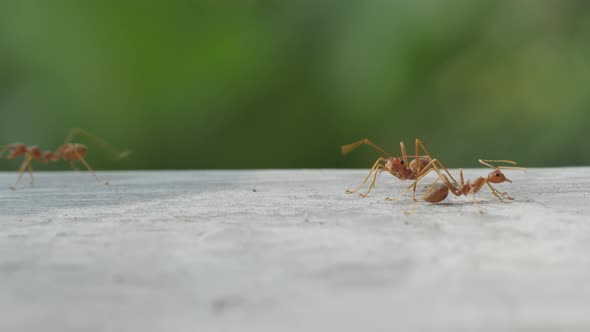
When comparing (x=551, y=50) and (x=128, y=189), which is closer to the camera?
(x=128, y=189)

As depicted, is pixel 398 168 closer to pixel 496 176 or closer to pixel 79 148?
pixel 496 176

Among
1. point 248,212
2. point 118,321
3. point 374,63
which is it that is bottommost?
→ point 118,321

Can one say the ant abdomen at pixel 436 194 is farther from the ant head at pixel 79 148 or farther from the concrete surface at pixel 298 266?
the ant head at pixel 79 148

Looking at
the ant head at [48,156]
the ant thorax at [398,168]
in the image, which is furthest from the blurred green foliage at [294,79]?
the ant thorax at [398,168]

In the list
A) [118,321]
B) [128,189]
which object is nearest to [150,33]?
[128,189]

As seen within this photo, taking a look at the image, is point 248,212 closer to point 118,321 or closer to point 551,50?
point 118,321

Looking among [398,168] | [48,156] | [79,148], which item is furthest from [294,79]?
[398,168]
